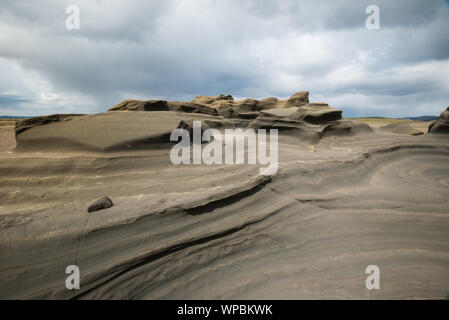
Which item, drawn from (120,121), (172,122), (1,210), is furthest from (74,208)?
(172,122)

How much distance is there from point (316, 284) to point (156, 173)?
2.45 metres

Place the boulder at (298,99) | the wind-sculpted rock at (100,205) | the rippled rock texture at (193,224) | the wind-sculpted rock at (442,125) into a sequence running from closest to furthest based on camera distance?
the rippled rock texture at (193,224) < the wind-sculpted rock at (100,205) < the wind-sculpted rock at (442,125) < the boulder at (298,99)

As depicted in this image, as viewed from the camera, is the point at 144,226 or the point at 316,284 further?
the point at 144,226

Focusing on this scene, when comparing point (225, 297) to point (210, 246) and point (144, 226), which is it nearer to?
point (210, 246)

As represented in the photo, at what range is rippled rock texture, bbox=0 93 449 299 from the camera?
1.90m

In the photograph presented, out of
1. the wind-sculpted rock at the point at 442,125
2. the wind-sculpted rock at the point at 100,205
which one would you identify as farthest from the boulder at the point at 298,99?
the wind-sculpted rock at the point at 100,205

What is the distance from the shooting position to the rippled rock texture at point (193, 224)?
1.90 m

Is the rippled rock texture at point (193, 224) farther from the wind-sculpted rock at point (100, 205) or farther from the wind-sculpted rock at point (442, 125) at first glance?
the wind-sculpted rock at point (442, 125)

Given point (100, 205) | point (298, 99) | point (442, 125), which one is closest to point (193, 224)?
point (100, 205)

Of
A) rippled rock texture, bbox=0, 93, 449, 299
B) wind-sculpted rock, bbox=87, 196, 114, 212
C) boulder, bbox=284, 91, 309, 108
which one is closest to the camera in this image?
rippled rock texture, bbox=0, 93, 449, 299

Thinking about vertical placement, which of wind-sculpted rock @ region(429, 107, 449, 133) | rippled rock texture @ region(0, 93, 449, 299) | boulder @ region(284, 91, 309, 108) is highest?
boulder @ region(284, 91, 309, 108)

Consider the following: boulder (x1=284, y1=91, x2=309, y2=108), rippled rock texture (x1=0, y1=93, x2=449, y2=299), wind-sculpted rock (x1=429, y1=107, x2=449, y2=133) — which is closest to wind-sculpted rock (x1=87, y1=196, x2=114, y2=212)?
rippled rock texture (x1=0, y1=93, x2=449, y2=299)

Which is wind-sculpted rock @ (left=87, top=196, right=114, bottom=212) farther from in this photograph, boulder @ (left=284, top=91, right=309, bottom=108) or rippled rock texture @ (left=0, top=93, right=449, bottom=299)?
boulder @ (left=284, top=91, right=309, bottom=108)

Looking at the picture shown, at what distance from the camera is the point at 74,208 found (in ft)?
7.45
